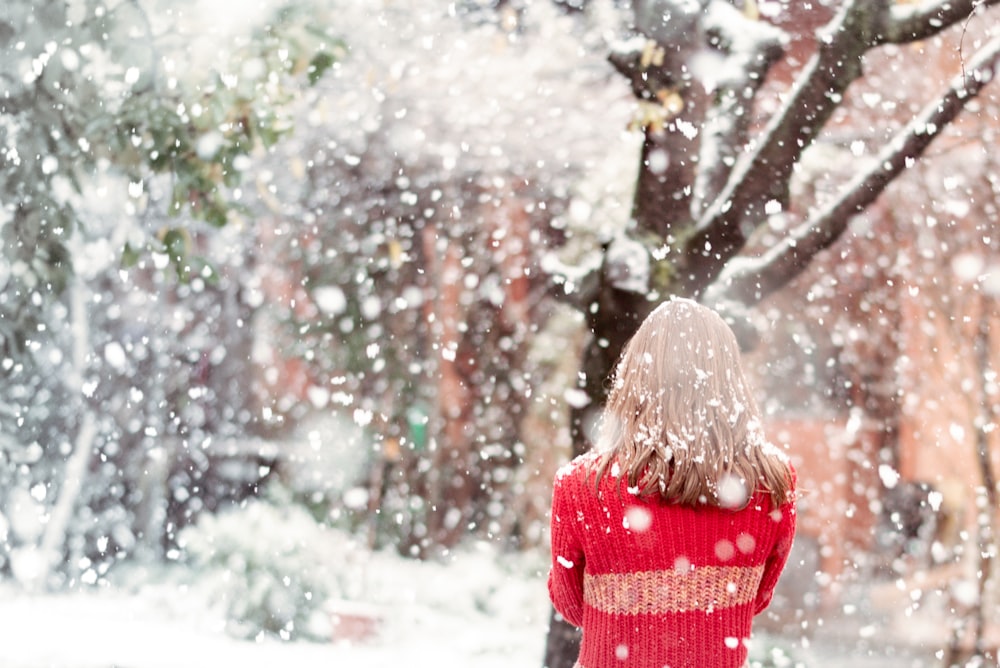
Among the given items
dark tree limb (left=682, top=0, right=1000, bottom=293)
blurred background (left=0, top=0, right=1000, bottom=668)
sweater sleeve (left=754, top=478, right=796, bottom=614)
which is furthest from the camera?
blurred background (left=0, top=0, right=1000, bottom=668)

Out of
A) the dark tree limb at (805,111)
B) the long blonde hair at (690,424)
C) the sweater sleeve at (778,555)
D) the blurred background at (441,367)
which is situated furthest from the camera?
the blurred background at (441,367)

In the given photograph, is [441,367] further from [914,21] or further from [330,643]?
[914,21]

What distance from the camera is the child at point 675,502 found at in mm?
1768

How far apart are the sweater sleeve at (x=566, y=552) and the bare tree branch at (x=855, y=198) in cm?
160

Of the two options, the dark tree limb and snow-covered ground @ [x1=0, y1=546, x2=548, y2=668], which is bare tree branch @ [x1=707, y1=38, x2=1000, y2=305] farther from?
snow-covered ground @ [x1=0, y1=546, x2=548, y2=668]

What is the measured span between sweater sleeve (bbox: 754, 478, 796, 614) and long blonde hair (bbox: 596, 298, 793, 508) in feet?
0.18

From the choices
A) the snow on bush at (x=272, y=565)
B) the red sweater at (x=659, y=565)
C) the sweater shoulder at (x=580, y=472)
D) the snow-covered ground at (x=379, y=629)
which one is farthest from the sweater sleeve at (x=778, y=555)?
the snow on bush at (x=272, y=565)

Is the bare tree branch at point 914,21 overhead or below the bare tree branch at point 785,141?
overhead

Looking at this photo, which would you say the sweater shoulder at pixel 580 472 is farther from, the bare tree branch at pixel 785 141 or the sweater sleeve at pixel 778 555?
the bare tree branch at pixel 785 141

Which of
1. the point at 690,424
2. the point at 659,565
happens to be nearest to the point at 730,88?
the point at 690,424

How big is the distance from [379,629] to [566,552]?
13.8ft

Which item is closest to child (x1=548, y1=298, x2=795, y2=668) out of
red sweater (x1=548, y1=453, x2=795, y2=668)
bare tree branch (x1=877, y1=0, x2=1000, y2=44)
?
red sweater (x1=548, y1=453, x2=795, y2=668)

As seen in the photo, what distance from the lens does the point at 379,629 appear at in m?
5.75

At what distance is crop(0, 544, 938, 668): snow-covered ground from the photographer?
5184 millimetres
